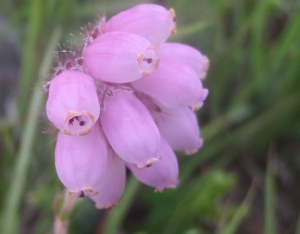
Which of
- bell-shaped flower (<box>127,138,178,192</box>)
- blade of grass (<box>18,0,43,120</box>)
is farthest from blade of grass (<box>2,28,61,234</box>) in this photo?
bell-shaped flower (<box>127,138,178,192</box>)

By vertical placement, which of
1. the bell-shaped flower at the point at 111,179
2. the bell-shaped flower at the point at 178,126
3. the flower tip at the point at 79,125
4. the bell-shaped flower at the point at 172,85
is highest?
the bell-shaped flower at the point at 172,85

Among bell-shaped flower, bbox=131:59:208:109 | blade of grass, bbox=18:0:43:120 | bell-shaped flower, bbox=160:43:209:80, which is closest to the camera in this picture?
bell-shaped flower, bbox=131:59:208:109

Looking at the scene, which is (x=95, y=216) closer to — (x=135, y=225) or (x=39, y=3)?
(x=135, y=225)

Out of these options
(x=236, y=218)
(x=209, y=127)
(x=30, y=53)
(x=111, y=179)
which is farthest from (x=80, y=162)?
(x=209, y=127)

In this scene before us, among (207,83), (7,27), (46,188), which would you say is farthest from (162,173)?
(7,27)

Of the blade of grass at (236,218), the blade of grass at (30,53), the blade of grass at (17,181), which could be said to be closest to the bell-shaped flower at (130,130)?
the blade of grass at (236,218)

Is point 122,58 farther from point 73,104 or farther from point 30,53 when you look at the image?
point 30,53

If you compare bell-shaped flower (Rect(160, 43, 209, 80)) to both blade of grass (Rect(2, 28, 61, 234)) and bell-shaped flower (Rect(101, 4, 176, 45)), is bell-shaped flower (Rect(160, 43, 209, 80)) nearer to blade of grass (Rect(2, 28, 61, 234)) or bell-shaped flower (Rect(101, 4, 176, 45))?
bell-shaped flower (Rect(101, 4, 176, 45))

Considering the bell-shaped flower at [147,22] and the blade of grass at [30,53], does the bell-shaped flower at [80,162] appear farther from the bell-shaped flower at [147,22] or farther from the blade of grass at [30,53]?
the blade of grass at [30,53]
